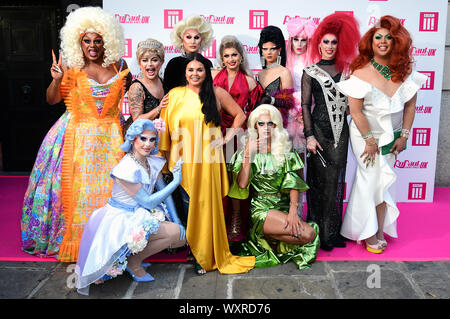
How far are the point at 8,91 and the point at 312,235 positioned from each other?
5036 mm

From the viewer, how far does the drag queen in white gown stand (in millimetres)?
3662

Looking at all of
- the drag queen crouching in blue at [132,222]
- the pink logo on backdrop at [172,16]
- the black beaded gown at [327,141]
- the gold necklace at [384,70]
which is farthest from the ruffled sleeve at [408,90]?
the pink logo on backdrop at [172,16]

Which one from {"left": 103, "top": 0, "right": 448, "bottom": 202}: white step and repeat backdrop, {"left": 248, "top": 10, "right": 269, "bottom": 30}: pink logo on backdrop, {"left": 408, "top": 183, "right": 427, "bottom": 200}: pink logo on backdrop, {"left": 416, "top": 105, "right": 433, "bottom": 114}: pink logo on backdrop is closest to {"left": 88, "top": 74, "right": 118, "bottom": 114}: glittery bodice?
{"left": 103, "top": 0, "right": 448, "bottom": 202}: white step and repeat backdrop

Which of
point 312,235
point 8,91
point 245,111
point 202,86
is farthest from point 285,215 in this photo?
point 8,91

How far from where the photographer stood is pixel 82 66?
3.65m

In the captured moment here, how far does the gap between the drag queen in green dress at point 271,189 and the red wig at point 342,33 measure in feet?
2.78

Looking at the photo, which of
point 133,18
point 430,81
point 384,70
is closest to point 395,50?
point 384,70

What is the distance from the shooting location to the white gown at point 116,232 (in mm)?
3008

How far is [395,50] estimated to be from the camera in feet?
11.8

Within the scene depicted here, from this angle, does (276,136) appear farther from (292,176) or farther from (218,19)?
(218,19)

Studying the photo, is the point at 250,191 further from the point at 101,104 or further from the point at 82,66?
the point at 82,66

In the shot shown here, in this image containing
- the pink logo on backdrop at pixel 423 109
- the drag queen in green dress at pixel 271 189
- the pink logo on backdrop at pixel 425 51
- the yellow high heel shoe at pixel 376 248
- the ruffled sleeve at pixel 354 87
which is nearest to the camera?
the drag queen in green dress at pixel 271 189

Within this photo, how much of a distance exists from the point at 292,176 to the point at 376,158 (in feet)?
2.72

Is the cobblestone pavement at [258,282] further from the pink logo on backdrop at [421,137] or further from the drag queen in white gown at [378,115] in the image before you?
the pink logo on backdrop at [421,137]
